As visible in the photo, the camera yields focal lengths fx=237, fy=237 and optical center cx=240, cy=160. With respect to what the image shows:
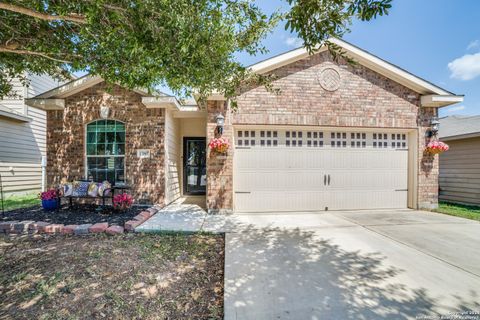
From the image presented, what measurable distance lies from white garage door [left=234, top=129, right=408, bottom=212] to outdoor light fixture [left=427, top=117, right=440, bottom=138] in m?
0.74

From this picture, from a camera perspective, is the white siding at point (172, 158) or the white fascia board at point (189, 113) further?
the white fascia board at point (189, 113)

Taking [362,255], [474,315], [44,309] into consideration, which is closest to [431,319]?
[474,315]

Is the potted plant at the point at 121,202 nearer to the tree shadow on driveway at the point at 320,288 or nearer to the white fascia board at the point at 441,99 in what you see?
the tree shadow on driveway at the point at 320,288

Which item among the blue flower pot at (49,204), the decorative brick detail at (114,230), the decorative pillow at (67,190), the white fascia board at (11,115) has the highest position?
the white fascia board at (11,115)

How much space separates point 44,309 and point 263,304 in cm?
221

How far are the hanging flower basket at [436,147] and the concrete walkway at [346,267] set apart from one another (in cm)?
211

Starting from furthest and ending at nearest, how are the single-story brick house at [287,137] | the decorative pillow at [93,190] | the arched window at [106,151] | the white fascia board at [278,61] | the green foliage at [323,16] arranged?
the arched window at [106,151] < the single-story brick house at [287,137] < the white fascia board at [278,61] < the decorative pillow at [93,190] < the green foliage at [323,16]

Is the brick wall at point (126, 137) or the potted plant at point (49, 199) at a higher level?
the brick wall at point (126, 137)

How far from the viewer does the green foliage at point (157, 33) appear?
2865 mm

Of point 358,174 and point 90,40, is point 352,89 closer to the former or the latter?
point 358,174

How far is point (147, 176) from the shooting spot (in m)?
7.12

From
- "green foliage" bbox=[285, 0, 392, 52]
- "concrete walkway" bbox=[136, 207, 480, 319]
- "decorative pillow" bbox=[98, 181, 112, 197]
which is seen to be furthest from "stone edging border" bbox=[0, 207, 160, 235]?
"green foliage" bbox=[285, 0, 392, 52]

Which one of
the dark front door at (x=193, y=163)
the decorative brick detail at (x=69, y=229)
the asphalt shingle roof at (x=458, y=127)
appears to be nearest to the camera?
the decorative brick detail at (x=69, y=229)

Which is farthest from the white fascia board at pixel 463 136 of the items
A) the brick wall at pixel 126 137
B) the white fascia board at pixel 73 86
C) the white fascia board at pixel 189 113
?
the white fascia board at pixel 73 86
